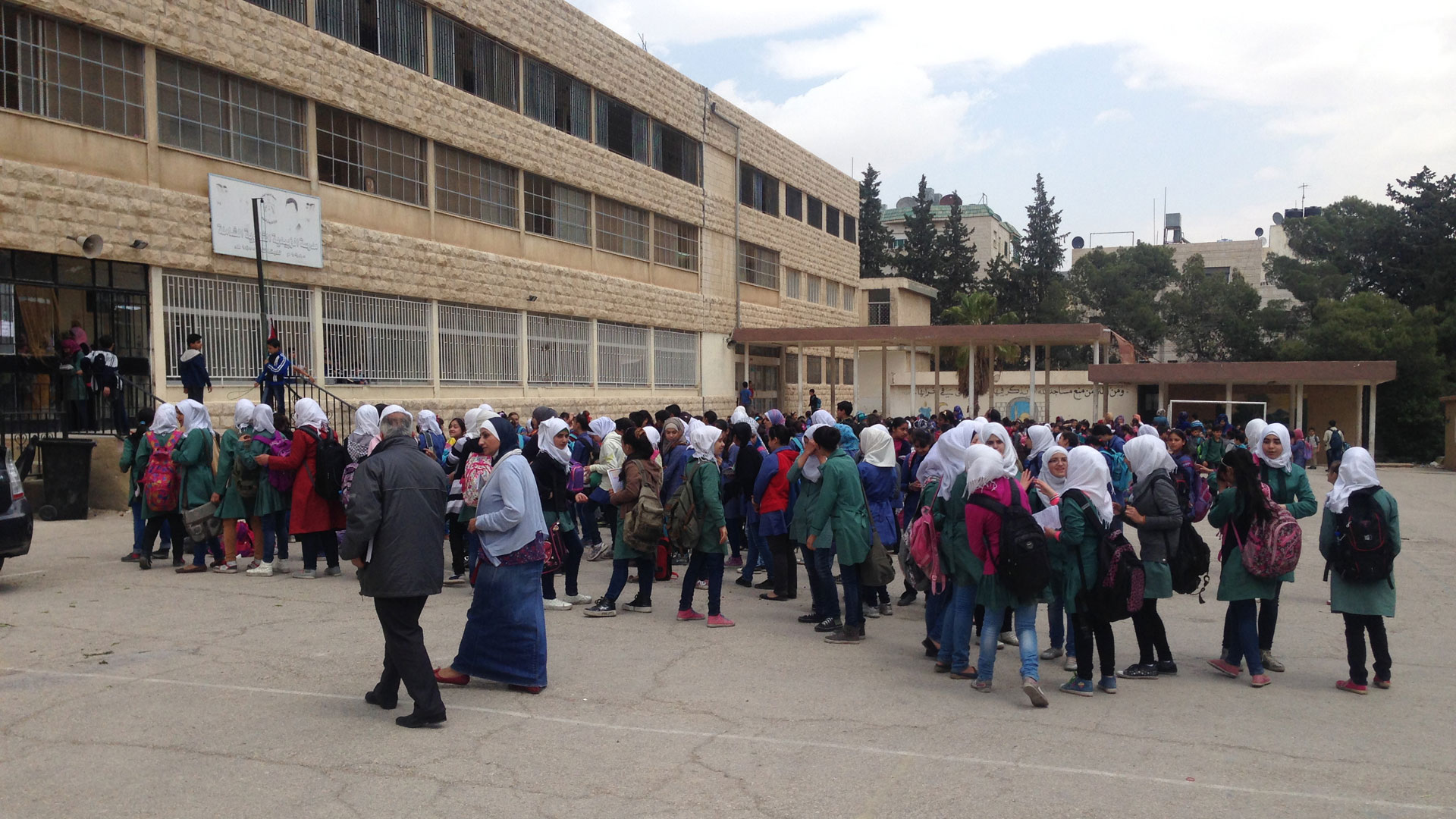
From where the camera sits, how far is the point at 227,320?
17.0 metres

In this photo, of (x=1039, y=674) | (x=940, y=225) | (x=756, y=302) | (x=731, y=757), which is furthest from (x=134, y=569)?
(x=940, y=225)

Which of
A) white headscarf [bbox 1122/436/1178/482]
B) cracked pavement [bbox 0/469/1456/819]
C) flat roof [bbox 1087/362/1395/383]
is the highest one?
flat roof [bbox 1087/362/1395/383]

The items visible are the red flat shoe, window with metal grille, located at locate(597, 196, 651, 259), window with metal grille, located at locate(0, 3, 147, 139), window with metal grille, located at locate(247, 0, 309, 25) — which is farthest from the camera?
window with metal grille, located at locate(597, 196, 651, 259)

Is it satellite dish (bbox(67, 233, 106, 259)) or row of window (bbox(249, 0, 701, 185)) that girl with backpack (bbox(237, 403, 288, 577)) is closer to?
satellite dish (bbox(67, 233, 106, 259))

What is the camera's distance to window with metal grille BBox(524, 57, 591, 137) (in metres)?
24.8

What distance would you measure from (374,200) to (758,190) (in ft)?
62.5

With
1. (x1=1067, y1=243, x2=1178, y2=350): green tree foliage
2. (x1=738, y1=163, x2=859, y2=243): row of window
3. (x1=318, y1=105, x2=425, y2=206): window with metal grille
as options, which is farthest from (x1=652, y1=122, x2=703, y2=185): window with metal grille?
(x1=1067, y1=243, x2=1178, y2=350): green tree foliage

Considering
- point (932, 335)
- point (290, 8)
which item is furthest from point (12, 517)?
point (932, 335)

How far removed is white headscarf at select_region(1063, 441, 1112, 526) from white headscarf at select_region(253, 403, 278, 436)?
7.62 m

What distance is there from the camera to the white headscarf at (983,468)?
648cm

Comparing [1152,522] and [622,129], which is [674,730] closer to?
[1152,522]

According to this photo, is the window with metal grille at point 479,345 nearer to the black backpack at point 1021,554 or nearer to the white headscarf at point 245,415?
the white headscarf at point 245,415

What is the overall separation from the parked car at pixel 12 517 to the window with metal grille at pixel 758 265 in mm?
26976

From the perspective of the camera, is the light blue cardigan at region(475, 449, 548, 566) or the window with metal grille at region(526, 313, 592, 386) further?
Result: the window with metal grille at region(526, 313, 592, 386)
